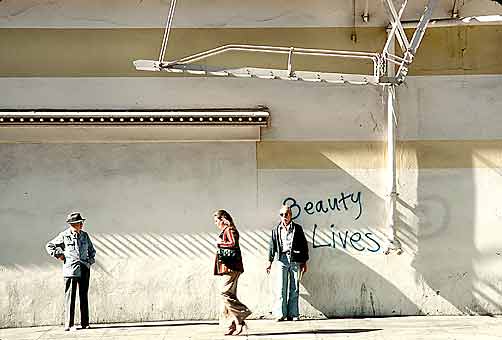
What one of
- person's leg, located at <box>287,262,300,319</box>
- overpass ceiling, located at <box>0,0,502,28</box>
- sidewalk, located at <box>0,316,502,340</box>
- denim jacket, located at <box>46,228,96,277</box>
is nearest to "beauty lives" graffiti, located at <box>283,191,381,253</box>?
person's leg, located at <box>287,262,300,319</box>

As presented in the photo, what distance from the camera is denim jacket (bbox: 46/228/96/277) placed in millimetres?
11773

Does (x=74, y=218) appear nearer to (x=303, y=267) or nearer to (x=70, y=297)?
(x=70, y=297)

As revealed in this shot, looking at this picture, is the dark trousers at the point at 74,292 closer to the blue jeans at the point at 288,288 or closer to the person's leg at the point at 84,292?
the person's leg at the point at 84,292

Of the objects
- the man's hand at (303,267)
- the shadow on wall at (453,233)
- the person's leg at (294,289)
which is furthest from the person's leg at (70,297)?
the shadow on wall at (453,233)

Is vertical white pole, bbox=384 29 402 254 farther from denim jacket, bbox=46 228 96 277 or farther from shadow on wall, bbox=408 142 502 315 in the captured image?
denim jacket, bbox=46 228 96 277

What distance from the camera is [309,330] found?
11516mm

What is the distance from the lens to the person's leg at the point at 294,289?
485 inches

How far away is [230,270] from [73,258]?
2267mm

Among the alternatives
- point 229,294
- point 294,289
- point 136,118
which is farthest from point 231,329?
point 136,118

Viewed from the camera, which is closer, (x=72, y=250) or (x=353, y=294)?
(x=72, y=250)

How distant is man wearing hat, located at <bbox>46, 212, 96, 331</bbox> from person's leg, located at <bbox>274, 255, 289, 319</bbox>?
2.70m

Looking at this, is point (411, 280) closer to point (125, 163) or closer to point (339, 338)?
point (339, 338)

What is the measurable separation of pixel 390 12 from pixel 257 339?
483cm

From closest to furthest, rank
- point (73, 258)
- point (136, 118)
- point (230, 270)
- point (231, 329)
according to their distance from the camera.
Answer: point (230, 270) → point (231, 329) → point (73, 258) → point (136, 118)
